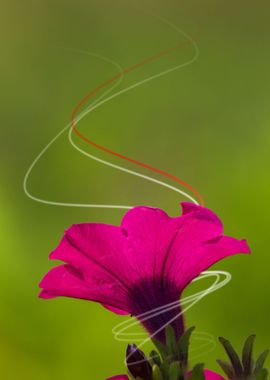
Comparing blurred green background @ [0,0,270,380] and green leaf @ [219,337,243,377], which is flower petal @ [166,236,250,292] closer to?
green leaf @ [219,337,243,377]

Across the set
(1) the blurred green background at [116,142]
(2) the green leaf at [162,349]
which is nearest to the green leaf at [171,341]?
(2) the green leaf at [162,349]

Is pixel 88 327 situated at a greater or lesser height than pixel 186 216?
lesser

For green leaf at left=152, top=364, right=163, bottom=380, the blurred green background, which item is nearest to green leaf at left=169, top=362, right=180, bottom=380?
green leaf at left=152, top=364, right=163, bottom=380

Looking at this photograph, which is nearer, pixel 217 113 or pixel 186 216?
pixel 186 216

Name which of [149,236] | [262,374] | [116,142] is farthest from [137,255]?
[116,142]

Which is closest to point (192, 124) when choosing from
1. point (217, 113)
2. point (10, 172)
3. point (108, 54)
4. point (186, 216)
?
point (217, 113)

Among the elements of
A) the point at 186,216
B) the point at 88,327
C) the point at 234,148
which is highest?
the point at 234,148

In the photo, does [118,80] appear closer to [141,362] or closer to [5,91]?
Answer: [5,91]
